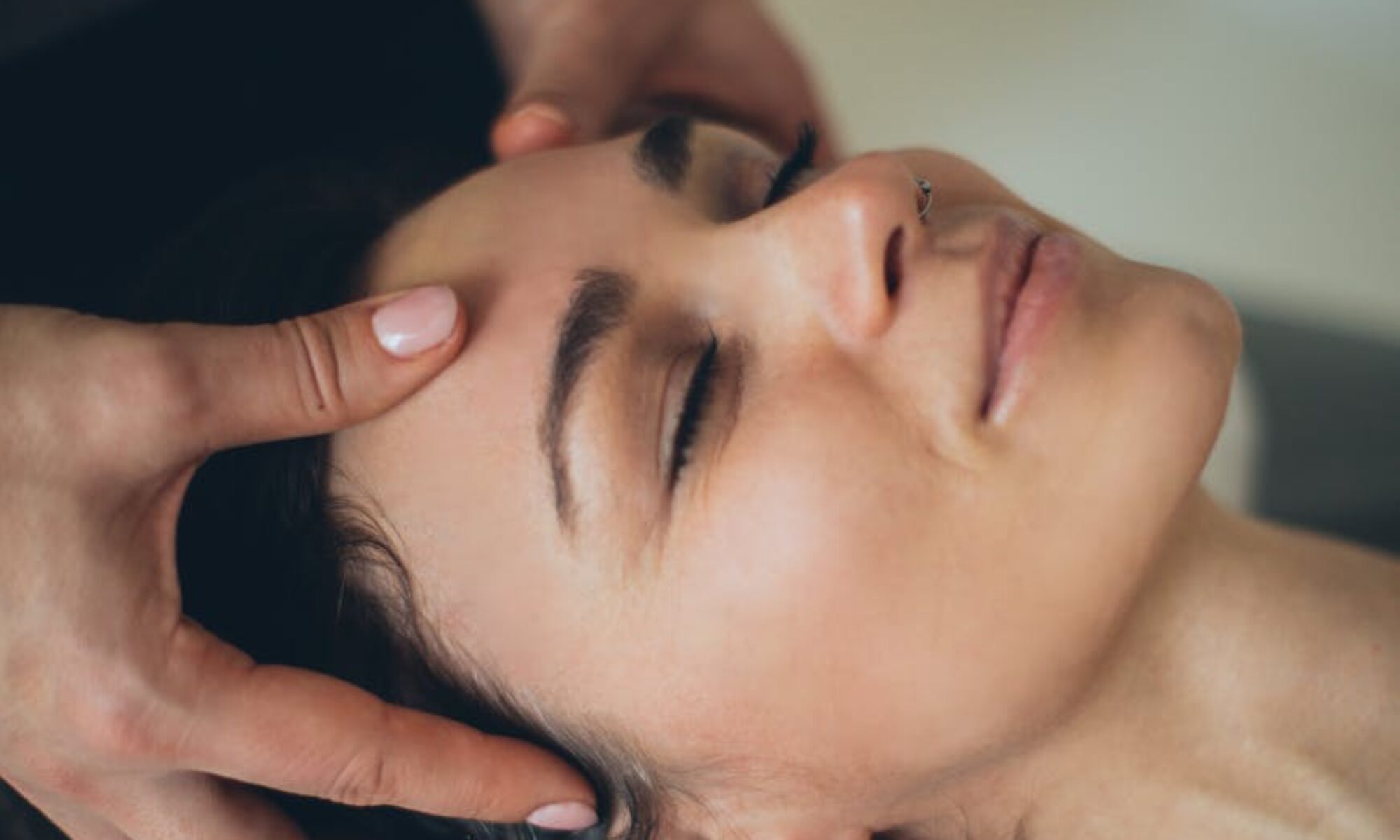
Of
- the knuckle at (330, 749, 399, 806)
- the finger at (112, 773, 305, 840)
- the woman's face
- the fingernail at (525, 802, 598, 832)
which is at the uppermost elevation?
the woman's face

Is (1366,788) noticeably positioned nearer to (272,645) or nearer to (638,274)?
(638,274)

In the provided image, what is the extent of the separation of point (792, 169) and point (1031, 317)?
29 cm

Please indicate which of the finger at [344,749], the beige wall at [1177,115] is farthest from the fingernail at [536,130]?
the beige wall at [1177,115]

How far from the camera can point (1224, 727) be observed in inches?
39.2

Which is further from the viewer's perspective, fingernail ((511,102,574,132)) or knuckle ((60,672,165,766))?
fingernail ((511,102,574,132))

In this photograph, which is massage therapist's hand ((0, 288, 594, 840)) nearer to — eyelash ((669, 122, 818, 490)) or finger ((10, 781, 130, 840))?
finger ((10, 781, 130, 840))

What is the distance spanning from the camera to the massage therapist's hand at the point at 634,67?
1271mm

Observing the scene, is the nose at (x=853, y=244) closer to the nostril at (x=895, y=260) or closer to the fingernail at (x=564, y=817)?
the nostril at (x=895, y=260)

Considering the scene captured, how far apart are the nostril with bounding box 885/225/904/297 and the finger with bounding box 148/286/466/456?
1.08 ft

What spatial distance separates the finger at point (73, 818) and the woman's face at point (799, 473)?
31 cm

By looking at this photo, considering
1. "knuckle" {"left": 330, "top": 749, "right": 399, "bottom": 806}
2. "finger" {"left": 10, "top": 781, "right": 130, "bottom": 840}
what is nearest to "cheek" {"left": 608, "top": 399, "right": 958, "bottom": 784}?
"knuckle" {"left": 330, "top": 749, "right": 399, "bottom": 806}

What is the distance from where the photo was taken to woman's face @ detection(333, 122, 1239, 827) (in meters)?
0.85

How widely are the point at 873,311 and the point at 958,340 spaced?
0.22 ft

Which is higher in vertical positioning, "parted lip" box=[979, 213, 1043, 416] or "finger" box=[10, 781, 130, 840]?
"parted lip" box=[979, 213, 1043, 416]
